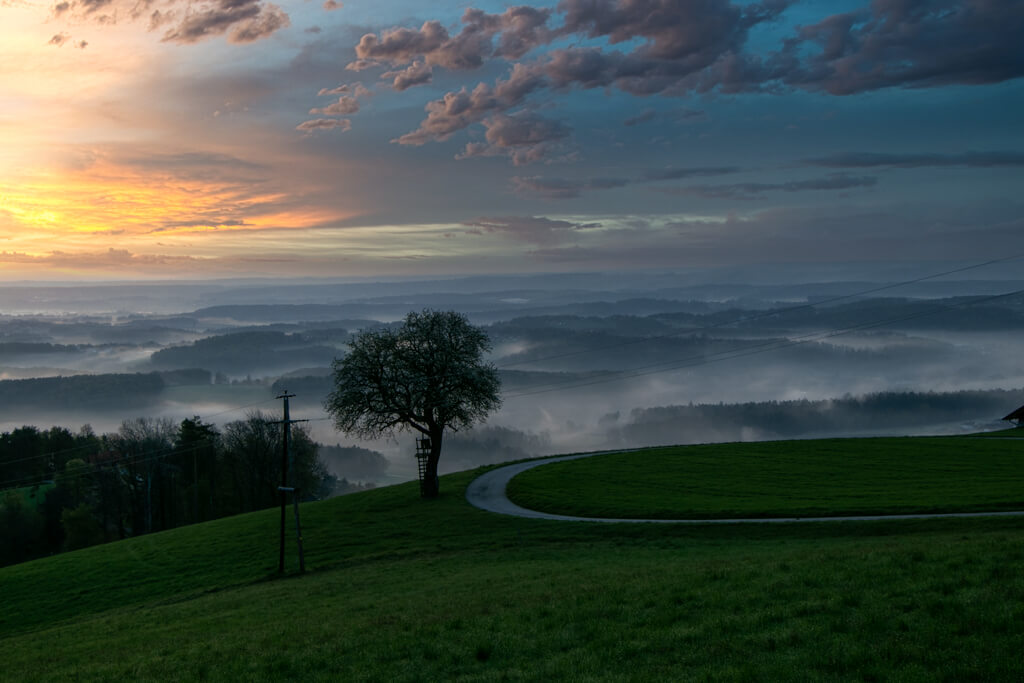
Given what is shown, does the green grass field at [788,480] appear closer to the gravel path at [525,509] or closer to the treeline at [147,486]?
the gravel path at [525,509]

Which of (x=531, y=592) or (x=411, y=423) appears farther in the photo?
(x=411, y=423)

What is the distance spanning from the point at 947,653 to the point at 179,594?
127 ft

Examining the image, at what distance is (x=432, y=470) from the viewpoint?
200ft

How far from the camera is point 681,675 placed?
1298 centimetres

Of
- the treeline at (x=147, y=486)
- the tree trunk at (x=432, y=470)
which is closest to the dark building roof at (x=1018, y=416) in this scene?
the tree trunk at (x=432, y=470)

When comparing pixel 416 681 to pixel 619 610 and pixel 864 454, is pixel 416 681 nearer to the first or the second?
pixel 619 610

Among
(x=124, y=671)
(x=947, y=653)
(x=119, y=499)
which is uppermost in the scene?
(x=947, y=653)

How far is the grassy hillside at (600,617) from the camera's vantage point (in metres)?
13.2

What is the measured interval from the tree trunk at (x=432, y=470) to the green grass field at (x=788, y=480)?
23.9ft

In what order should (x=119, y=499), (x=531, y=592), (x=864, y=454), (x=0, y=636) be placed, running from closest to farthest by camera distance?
(x=531, y=592)
(x=0, y=636)
(x=864, y=454)
(x=119, y=499)

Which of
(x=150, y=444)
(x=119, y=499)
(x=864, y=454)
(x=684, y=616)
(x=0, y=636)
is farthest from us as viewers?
(x=150, y=444)

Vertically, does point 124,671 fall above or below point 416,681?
below

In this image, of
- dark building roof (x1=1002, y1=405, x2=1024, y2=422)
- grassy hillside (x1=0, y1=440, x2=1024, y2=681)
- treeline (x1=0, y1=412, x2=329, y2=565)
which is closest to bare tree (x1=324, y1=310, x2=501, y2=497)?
grassy hillside (x1=0, y1=440, x2=1024, y2=681)

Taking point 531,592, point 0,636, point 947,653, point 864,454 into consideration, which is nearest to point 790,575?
point 947,653
